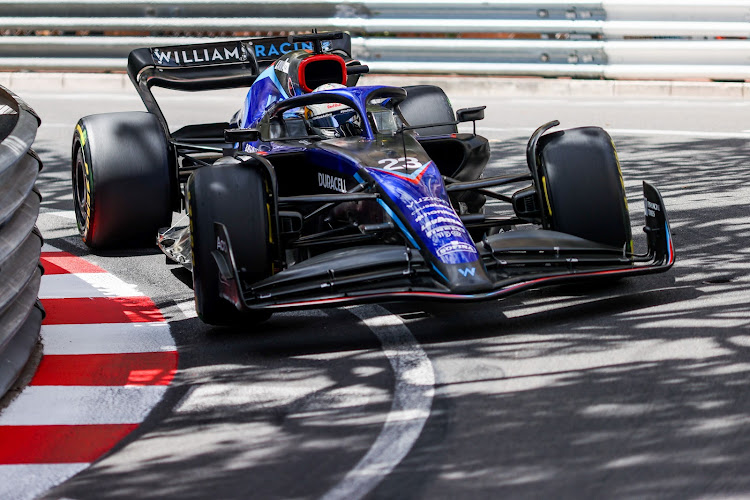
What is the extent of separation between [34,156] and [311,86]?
2195 mm

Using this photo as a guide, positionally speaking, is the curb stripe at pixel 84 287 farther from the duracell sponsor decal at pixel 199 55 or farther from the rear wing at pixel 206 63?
the duracell sponsor decal at pixel 199 55

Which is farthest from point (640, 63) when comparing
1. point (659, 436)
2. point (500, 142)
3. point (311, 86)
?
point (659, 436)

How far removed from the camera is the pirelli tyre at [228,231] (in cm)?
580

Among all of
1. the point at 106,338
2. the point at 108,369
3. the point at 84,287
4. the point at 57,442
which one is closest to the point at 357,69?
the point at 84,287

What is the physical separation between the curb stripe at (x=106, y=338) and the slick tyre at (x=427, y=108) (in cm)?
281

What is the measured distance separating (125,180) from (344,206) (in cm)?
170

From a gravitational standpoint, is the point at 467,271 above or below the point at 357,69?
below

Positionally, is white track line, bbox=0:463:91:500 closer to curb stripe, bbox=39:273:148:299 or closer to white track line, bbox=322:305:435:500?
white track line, bbox=322:305:435:500

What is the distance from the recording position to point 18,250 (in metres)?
5.69

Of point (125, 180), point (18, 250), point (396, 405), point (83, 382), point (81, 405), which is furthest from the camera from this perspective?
point (125, 180)

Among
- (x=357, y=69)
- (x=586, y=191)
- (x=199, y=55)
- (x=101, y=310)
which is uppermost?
(x=199, y=55)

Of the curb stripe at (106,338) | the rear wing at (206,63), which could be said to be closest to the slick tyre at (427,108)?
the rear wing at (206,63)

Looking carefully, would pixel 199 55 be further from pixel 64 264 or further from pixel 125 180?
pixel 64 264

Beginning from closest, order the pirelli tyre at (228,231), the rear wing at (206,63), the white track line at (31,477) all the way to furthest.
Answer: the white track line at (31,477), the pirelli tyre at (228,231), the rear wing at (206,63)
